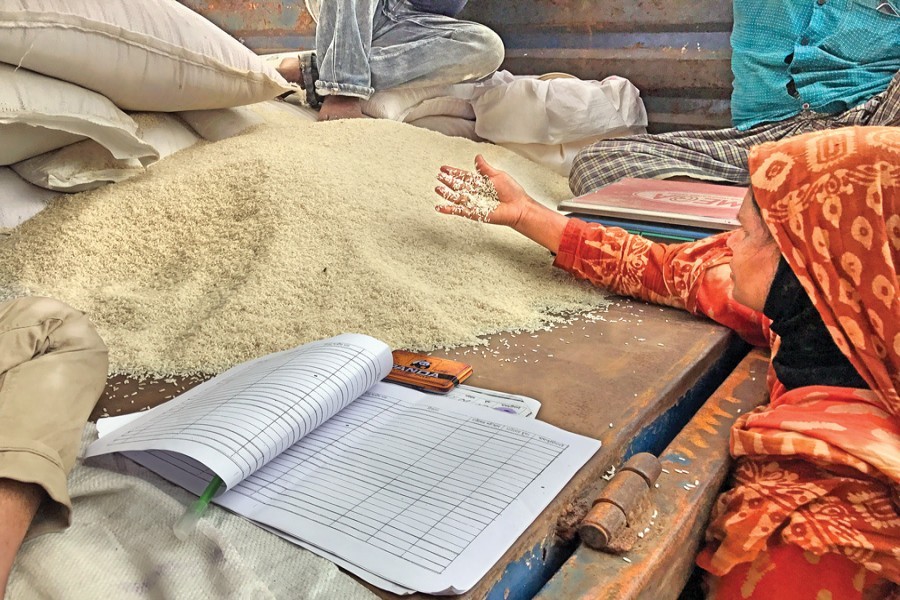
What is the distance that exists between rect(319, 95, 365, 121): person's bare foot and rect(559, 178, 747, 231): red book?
787 mm

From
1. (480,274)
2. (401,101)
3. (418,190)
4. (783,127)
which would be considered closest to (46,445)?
(480,274)

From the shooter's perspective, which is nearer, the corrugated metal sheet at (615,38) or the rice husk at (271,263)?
the rice husk at (271,263)

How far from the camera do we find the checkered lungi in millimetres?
1950

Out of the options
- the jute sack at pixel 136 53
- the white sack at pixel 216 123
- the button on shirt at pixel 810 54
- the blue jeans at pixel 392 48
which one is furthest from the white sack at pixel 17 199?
the button on shirt at pixel 810 54

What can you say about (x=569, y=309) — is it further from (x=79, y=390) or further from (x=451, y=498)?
(x=79, y=390)

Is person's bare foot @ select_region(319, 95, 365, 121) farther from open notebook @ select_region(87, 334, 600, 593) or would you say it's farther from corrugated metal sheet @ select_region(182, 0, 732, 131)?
open notebook @ select_region(87, 334, 600, 593)

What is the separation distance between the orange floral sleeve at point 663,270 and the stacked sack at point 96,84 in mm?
845

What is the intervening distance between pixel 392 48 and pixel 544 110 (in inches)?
21.0

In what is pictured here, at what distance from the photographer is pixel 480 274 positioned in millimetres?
1119

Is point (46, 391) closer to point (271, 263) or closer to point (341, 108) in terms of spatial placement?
point (271, 263)

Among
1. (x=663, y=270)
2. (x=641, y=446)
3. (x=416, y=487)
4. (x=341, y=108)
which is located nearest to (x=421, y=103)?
(x=341, y=108)

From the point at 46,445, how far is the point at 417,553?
323 millimetres

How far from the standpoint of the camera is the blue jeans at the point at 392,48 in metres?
2.03

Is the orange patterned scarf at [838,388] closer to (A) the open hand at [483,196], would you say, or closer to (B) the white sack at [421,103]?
(A) the open hand at [483,196]
